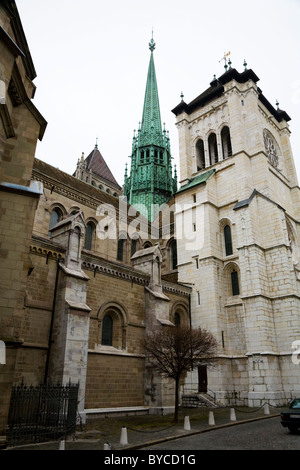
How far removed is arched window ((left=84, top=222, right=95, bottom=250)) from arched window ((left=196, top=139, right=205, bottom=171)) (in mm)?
13450

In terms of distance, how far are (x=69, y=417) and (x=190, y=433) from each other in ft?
13.5

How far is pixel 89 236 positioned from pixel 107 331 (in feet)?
29.2

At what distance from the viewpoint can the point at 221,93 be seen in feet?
109

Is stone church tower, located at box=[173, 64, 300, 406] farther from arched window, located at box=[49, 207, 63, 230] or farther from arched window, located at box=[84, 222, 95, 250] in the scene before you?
arched window, located at box=[49, 207, 63, 230]

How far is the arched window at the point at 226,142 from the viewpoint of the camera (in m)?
32.2

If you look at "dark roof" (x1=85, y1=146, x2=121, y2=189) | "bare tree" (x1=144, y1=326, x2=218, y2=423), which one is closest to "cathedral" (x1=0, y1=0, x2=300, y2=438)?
"bare tree" (x1=144, y1=326, x2=218, y2=423)

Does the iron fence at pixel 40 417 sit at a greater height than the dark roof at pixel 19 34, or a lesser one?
lesser

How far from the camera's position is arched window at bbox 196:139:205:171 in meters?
34.0

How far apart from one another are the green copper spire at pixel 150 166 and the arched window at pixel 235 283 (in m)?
13.4

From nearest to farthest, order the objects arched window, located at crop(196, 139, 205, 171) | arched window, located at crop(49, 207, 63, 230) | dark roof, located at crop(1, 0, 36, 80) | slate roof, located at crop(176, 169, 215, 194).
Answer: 1. dark roof, located at crop(1, 0, 36, 80)
2. arched window, located at crop(49, 207, 63, 230)
3. slate roof, located at crop(176, 169, 215, 194)
4. arched window, located at crop(196, 139, 205, 171)

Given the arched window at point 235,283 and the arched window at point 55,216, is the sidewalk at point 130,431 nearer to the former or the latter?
the arched window at point 235,283

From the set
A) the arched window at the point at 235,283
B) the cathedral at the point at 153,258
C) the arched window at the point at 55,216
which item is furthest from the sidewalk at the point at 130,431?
the arched window at the point at 55,216

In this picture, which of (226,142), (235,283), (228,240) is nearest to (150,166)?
(226,142)

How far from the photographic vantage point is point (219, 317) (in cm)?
2422
